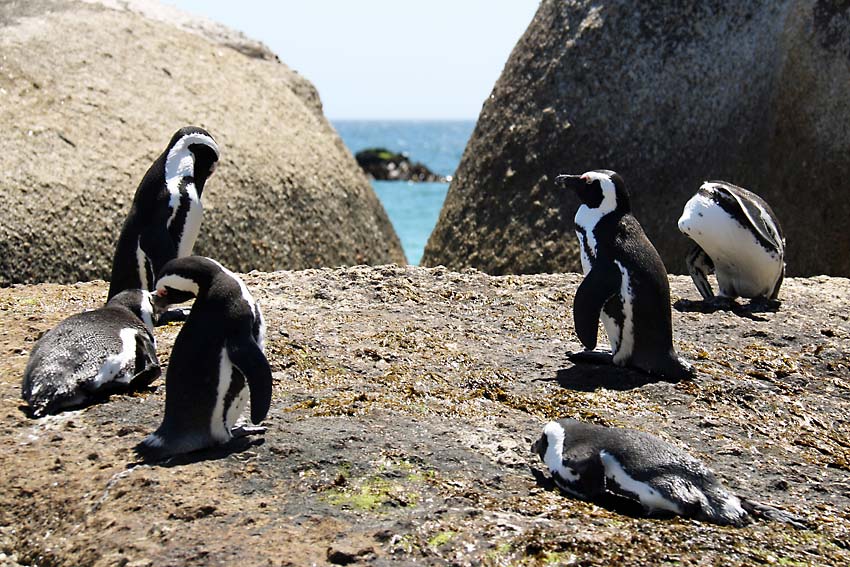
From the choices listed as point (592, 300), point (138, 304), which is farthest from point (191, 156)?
point (592, 300)

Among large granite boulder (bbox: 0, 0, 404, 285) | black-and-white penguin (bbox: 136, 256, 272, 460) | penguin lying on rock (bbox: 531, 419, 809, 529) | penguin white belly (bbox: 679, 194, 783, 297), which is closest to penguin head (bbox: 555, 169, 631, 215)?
penguin white belly (bbox: 679, 194, 783, 297)

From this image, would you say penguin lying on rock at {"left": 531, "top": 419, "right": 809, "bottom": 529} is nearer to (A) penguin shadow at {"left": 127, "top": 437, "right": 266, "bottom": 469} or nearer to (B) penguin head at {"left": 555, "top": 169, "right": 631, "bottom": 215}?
(A) penguin shadow at {"left": 127, "top": 437, "right": 266, "bottom": 469}

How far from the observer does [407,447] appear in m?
4.24

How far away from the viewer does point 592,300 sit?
5285 millimetres

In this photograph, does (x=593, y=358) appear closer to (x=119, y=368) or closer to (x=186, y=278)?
(x=186, y=278)

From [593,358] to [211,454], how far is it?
2066 mm

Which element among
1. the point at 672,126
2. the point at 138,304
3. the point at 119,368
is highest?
the point at 672,126

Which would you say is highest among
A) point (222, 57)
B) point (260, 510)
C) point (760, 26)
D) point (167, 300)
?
point (760, 26)

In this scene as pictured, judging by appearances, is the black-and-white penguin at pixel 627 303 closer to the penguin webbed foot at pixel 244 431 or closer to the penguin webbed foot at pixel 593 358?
the penguin webbed foot at pixel 593 358

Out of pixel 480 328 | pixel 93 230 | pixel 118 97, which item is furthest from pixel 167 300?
pixel 118 97

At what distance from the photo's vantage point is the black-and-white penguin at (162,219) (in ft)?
20.6

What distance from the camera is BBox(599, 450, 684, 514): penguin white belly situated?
3.78 metres

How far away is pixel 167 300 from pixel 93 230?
4138 mm

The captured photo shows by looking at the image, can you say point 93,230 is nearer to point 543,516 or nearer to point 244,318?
point 244,318
